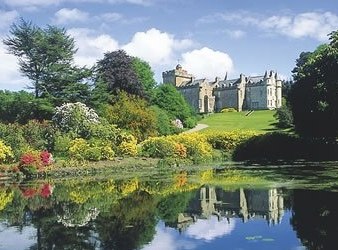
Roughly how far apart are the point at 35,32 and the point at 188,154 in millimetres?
20836

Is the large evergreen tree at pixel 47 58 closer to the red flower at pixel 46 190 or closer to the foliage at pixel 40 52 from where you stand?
the foliage at pixel 40 52

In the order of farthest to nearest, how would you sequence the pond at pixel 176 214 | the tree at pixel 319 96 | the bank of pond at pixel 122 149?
1. the tree at pixel 319 96
2. the bank of pond at pixel 122 149
3. the pond at pixel 176 214

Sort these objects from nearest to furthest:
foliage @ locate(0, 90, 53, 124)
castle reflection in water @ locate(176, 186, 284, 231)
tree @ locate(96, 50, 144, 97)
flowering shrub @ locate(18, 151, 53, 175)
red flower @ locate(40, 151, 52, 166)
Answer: castle reflection in water @ locate(176, 186, 284, 231), flowering shrub @ locate(18, 151, 53, 175), red flower @ locate(40, 151, 52, 166), foliage @ locate(0, 90, 53, 124), tree @ locate(96, 50, 144, 97)

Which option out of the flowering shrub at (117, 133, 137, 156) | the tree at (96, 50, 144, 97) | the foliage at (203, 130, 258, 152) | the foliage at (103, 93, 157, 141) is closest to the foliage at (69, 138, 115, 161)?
the flowering shrub at (117, 133, 137, 156)

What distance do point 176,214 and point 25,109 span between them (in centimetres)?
3742

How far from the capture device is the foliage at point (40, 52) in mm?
49562

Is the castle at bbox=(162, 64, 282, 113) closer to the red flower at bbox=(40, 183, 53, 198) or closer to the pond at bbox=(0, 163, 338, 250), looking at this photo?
the pond at bbox=(0, 163, 338, 250)

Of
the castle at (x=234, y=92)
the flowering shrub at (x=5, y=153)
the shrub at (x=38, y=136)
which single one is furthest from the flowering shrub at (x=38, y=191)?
the castle at (x=234, y=92)

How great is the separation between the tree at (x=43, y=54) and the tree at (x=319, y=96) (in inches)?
877

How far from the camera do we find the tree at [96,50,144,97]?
170 ft

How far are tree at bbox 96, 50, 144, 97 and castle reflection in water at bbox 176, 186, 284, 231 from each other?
31.4 metres

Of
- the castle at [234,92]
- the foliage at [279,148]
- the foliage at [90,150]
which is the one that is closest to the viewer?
the foliage at [90,150]

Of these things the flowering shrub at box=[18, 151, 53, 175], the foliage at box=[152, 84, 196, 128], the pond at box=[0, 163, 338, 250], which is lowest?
the pond at box=[0, 163, 338, 250]

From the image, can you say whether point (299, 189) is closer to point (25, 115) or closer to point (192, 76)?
point (25, 115)
